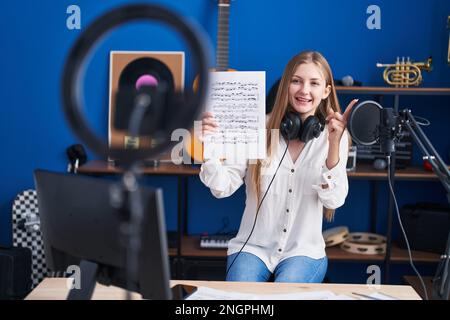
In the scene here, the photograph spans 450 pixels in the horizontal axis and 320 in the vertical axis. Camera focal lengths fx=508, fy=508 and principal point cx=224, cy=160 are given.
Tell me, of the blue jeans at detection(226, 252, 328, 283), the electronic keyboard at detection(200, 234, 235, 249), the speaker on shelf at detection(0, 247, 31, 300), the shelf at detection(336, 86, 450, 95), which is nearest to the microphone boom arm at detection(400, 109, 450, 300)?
the blue jeans at detection(226, 252, 328, 283)

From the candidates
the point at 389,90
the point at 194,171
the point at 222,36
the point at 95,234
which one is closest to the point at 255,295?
the point at 95,234

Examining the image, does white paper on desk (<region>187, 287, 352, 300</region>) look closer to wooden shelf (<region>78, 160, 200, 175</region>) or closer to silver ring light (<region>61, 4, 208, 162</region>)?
silver ring light (<region>61, 4, 208, 162</region>)

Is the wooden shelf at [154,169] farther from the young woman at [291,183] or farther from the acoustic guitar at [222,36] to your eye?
the young woman at [291,183]

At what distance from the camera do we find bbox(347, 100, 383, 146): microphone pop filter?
1.49 metres

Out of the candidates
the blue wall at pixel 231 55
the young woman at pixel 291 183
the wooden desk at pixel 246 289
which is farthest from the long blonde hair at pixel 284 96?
the blue wall at pixel 231 55

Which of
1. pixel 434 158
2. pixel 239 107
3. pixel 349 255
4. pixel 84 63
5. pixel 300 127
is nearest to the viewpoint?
pixel 84 63

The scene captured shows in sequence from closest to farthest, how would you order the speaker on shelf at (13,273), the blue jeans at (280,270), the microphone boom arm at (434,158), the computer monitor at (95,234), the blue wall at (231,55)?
the computer monitor at (95,234) < the microphone boom arm at (434,158) < the blue jeans at (280,270) < the speaker on shelf at (13,273) < the blue wall at (231,55)

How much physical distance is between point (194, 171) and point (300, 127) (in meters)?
0.95

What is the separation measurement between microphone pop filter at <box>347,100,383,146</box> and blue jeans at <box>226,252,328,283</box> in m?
0.70

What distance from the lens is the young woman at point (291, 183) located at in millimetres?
2086

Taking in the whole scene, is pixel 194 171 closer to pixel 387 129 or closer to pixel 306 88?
pixel 306 88

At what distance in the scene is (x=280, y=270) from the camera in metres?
2.04

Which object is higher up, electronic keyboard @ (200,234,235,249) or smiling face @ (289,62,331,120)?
smiling face @ (289,62,331,120)

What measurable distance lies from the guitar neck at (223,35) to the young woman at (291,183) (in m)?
0.91
